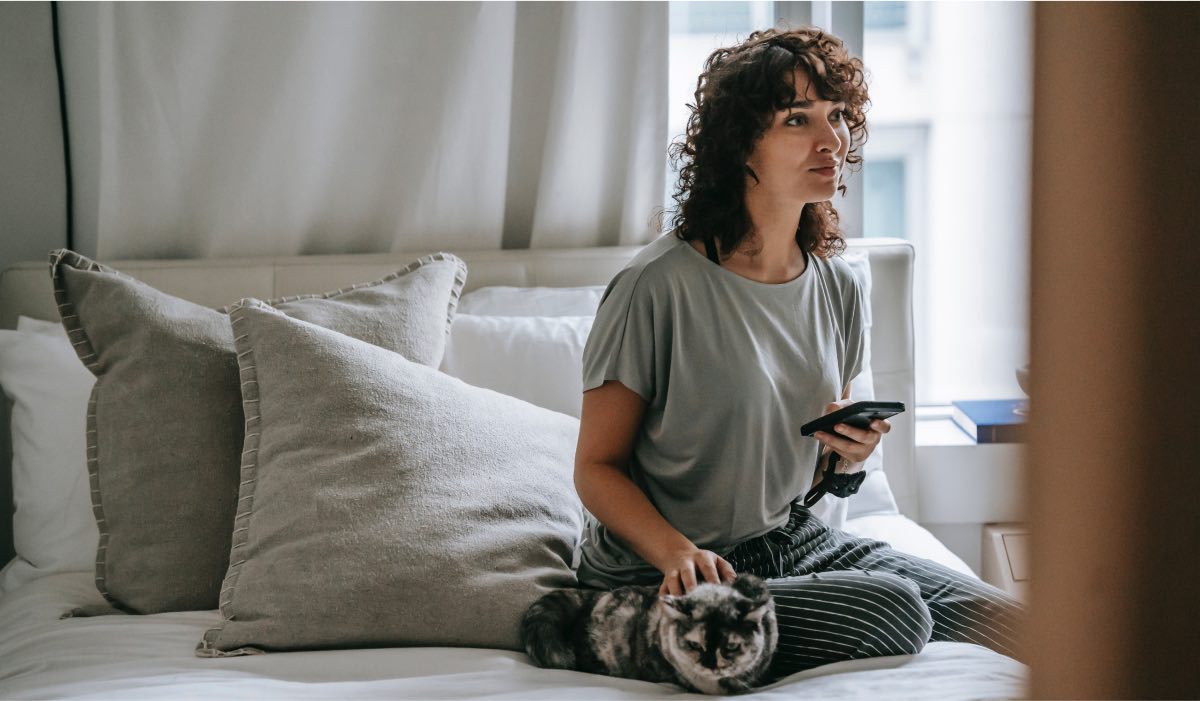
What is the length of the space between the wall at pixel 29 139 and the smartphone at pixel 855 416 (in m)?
1.72

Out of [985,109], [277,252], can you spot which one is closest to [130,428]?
[277,252]

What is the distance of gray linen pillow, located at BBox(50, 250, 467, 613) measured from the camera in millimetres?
1423

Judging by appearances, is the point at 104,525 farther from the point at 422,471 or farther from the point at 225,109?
the point at 225,109

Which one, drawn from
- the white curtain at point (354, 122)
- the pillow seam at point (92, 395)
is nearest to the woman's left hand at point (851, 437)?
the white curtain at point (354, 122)

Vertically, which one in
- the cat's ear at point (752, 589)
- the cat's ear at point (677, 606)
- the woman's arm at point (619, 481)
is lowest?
the cat's ear at point (677, 606)

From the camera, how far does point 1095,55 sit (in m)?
0.19

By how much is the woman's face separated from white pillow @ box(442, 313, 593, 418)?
507mm

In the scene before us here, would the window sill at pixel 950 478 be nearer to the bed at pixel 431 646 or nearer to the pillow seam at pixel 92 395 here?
the bed at pixel 431 646

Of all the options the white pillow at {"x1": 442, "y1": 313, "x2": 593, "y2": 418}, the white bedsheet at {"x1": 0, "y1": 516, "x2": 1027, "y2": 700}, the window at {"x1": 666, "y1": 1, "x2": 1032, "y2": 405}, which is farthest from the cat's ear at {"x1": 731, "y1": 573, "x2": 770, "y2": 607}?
the window at {"x1": 666, "y1": 1, "x2": 1032, "y2": 405}

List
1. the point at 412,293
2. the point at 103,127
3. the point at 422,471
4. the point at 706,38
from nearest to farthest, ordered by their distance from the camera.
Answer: the point at 422,471, the point at 412,293, the point at 103,127, the point at 706,38

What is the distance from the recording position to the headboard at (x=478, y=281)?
6.40 ft

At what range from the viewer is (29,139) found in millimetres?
2094

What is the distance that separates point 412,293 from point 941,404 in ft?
4.41

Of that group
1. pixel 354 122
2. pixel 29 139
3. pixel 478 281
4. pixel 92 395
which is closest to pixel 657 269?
pixel 478 281
